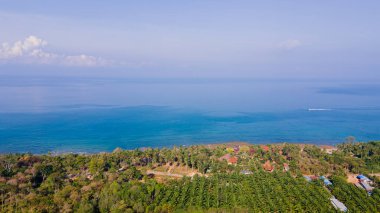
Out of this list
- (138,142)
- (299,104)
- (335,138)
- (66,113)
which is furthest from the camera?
(299,104)

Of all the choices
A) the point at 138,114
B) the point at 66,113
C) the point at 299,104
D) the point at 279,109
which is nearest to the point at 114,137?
the point at 138,114

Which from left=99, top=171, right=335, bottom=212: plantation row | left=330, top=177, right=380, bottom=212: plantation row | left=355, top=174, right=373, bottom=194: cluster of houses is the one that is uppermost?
left=99, top=171, right=335, bottom=212: plantation row

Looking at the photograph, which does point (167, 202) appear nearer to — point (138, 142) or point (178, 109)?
point (138, 142)

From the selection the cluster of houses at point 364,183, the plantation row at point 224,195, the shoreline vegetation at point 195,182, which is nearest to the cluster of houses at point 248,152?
the shoreline vegetation at point 195,182

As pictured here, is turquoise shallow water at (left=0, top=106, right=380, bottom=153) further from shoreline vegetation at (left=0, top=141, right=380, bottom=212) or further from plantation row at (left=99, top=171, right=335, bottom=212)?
plantation row at (left=99, top=171, right=335, bottom=212)

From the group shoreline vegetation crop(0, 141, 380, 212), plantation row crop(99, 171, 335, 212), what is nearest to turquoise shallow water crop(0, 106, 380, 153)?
shoreline vegetation crop(0, 141, 380, 212)

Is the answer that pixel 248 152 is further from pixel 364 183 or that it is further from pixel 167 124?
pixel 167 124
